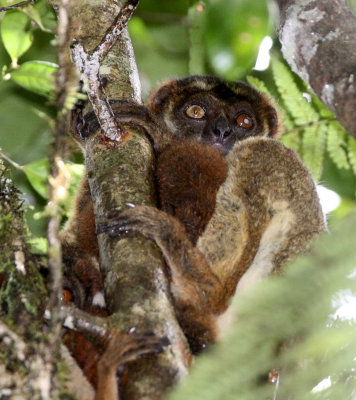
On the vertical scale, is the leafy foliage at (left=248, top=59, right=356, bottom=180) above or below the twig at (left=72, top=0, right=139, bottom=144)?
below

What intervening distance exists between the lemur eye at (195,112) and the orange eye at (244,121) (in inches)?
12.9

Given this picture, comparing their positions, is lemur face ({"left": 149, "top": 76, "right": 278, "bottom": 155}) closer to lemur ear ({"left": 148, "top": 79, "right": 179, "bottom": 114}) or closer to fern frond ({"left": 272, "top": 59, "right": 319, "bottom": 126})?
lemur ear ({"left": 148, "top": 79, "right": 179, "bottom": 114})

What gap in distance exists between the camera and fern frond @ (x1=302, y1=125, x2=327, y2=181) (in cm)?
512

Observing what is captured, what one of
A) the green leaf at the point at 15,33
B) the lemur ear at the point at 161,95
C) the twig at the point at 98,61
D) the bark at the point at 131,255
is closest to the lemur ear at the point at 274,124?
the lemur ear at the point at 161,95

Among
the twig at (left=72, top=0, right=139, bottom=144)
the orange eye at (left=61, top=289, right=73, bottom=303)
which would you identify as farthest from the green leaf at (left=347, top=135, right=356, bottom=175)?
the orange eye at (left=61, top=289, right=73, bottom=303)

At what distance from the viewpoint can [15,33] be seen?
16.4 feet

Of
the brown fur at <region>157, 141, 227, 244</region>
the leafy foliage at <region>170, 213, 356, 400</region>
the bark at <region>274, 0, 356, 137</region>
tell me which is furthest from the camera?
the brown fur at <region>157, 141, 227, 244</region>

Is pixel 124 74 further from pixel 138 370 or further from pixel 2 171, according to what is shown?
pixel 138 370

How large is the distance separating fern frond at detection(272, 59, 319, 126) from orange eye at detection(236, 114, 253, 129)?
0.36 meters

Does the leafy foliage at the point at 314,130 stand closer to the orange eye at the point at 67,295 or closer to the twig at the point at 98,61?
the twig at the point at 98,61

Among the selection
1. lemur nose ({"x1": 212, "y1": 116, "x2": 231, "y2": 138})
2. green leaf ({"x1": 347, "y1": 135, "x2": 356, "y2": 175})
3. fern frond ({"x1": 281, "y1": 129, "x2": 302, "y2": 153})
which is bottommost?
green leaf ({"x1": 347, "y1": 135, "x2": 356, "y2": 175})

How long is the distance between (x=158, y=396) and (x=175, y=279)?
109cm

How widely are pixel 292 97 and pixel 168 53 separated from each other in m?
2.15

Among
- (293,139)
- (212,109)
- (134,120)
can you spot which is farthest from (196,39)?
(134,120)
